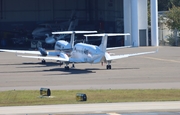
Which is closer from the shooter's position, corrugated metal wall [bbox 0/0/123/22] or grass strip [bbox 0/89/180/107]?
grass strip [bbox 0/89/180/107]

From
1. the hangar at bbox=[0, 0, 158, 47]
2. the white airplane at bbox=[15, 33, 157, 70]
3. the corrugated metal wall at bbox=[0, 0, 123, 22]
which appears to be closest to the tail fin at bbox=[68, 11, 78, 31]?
the hangar at bbox=[0, 0, 158, 47]

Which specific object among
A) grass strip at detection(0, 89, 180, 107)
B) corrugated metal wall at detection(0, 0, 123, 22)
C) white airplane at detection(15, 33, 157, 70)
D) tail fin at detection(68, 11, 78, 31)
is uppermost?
corrugated metal wall at detection(0, 0, 123, 22)

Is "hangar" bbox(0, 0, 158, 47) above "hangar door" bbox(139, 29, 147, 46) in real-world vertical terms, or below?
above

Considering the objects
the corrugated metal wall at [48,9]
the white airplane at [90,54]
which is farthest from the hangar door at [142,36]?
the white airplane at [90,54]

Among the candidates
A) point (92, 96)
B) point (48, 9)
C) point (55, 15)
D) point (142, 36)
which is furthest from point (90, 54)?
point (48, 9)

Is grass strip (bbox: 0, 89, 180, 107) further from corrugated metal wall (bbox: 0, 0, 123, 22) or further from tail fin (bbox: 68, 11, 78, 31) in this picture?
corrugated metal wall (bbox: 0, 0, 123, 22)

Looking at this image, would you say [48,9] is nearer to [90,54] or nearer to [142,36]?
[142,36]

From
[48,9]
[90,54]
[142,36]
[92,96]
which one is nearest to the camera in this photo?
[92,96]

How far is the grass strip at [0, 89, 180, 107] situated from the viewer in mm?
21156

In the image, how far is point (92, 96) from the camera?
76.1ft

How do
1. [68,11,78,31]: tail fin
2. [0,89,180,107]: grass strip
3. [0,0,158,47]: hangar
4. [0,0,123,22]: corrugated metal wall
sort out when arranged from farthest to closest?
[0,0,123,22]: corrugated metal wall, [68,11,78,31]: tail fin, [0,0,158,47]: hangar, [0,89,180,107]: grass strip

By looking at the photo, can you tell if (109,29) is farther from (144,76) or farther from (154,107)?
(154,107)

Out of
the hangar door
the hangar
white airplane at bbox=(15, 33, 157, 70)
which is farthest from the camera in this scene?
the hangar

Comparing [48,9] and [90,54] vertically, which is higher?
[48,9]
